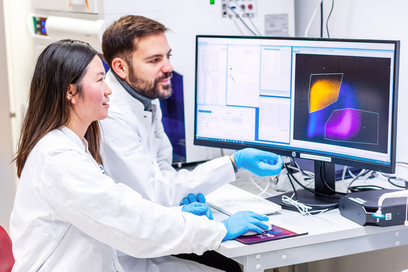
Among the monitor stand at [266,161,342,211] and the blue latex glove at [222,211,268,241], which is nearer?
the blue latex glove at [222,211,268,241]

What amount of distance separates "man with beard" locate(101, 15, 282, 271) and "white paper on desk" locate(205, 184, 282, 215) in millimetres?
48

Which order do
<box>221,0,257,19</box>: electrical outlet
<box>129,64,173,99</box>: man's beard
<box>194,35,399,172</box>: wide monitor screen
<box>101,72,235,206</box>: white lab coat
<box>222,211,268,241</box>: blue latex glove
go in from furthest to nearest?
<box>221,0,257,19</box>: electrical outlet → <box>129,64,173,99</box>: man's beard → <box>101,72,235,206</box>: white lab coat → <box>194,35,399,172</box>: wide monitor screen → <box>222,211,268,241</box>: blue latex glove

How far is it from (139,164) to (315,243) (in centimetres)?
58

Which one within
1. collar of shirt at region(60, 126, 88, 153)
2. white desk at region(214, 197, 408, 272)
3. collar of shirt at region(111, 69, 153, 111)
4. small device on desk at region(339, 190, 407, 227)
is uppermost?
collar of shirt at region(111, 69, 153, 111)

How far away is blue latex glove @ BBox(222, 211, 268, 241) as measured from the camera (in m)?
1.20

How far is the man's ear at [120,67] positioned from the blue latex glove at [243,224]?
0.64m

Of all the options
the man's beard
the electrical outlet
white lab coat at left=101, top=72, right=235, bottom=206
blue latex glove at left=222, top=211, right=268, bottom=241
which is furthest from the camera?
the electrical outlet

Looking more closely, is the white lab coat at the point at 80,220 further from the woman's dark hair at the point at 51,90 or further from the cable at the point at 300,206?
the cable at the point at 300,206

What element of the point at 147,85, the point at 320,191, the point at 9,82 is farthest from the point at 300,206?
the point at 9,82

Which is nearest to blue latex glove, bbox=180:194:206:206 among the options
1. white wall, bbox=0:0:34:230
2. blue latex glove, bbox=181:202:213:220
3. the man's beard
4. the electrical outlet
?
blue latex glove, bbox=181:202:213:220

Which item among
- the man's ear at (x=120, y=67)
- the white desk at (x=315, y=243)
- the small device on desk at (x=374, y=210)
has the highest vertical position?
the man's ear at (x=120, y=67)

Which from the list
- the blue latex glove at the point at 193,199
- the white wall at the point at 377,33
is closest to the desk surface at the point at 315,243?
the blue latex glove at the point at 193,199

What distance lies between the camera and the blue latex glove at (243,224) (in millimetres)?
1204

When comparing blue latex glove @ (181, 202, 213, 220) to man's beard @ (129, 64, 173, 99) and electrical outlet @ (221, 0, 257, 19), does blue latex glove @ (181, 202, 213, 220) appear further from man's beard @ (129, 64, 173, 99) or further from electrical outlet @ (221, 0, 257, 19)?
electrical outlet @ (221, 0, 257, 19)
